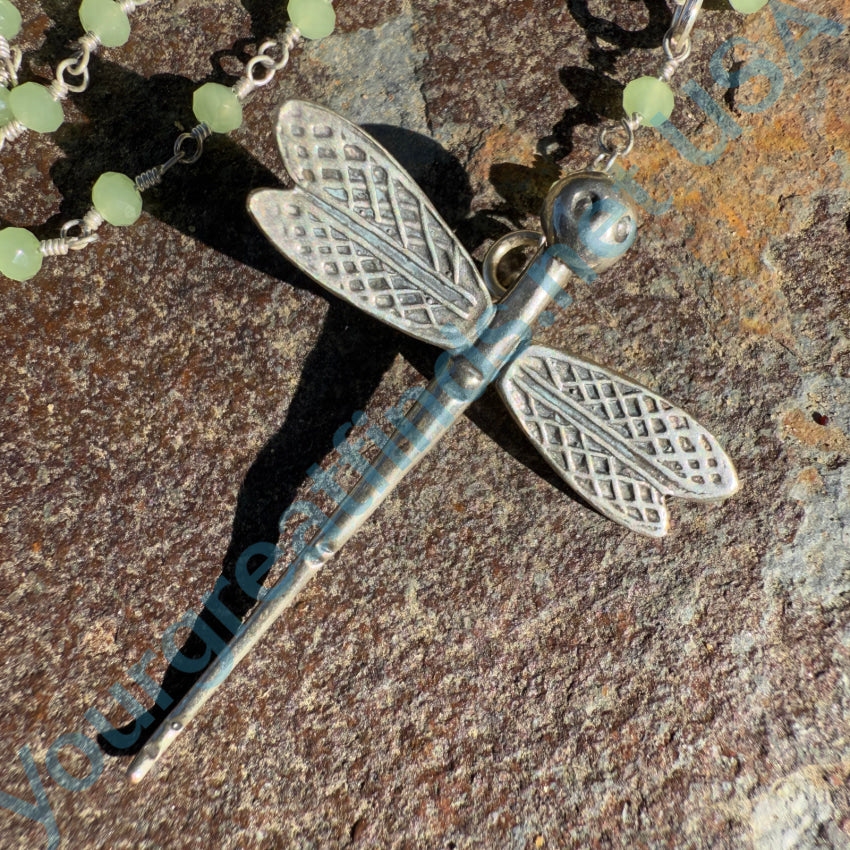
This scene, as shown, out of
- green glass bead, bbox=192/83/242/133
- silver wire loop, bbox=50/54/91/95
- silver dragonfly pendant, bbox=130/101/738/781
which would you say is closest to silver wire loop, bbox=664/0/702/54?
silver dragonfly pendant, bbox=130/101/738/781

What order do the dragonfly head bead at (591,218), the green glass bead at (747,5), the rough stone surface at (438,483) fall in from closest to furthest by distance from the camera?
the dragonfly head bead at (591,218), the rough stone surface at (438,483), the green glass bead at (747,5)

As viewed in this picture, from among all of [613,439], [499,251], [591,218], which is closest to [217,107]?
[499,251]

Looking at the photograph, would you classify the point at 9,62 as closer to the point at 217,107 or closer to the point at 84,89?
the point at 84,89

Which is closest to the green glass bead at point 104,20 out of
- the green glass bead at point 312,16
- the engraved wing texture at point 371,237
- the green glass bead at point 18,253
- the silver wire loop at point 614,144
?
the green glass bead at point 312,16

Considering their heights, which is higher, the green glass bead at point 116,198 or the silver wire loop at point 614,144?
the silver wire loop at point 614,144

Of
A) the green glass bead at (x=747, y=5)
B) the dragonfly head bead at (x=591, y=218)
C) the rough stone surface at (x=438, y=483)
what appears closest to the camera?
the dragonfly head bead at (x=591, y=218)

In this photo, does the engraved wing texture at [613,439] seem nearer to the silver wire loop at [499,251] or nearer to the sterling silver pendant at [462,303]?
the sterling silver pendant at [462,303]
